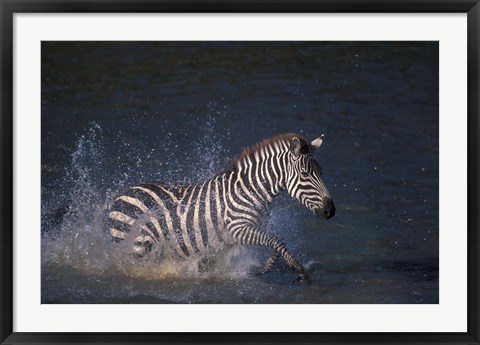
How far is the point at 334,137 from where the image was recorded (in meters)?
8.11

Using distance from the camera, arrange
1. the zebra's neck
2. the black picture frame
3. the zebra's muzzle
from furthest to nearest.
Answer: the zebra's neck
the zebra's muzzle
the black picture frame

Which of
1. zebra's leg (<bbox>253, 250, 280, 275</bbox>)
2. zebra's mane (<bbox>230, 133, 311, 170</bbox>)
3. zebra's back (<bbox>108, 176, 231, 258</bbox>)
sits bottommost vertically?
zebra's leg (<bbox>253, 250, 280, 275</bbox>)

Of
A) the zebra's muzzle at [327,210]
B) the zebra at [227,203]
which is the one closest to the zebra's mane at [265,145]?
the zebra at [227,203]

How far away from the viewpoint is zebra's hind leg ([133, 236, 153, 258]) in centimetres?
809

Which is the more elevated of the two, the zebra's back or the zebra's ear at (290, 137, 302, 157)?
the zebra's ear at (290, 137, 302, 157)

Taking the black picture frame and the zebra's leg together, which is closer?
the black picture frame

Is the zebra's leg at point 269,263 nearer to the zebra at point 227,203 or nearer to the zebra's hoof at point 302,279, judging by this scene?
the zebra at point 227,203

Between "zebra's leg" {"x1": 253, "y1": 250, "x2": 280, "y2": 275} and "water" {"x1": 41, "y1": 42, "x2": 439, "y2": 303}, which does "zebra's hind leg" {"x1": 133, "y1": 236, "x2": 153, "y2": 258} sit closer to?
"water" {"x1": 41, "y1": 42, "x2": 439, "y2": 303}

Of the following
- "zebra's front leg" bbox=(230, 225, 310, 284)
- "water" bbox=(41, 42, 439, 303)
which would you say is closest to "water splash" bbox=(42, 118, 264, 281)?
"water" bbox=(41, 42, 439, 303)
